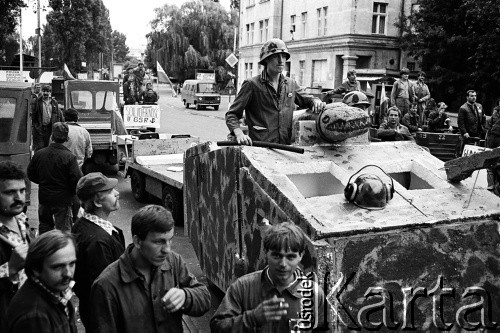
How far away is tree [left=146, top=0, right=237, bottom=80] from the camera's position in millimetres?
56344

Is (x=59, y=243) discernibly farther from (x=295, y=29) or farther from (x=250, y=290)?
(x=295, y=29)

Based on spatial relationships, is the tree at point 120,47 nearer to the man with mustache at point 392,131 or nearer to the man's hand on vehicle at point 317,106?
the man with mustache at point 392,131

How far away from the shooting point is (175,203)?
9.89 meters

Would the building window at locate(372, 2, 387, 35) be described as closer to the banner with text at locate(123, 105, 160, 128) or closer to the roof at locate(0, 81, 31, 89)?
the banner with text at locate(123, 105, 160, 128)

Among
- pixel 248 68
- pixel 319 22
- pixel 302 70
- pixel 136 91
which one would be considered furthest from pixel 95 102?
pixel 248 68

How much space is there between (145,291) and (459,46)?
25.9m

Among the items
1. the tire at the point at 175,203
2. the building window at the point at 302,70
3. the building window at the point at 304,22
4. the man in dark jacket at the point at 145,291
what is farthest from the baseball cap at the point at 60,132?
the building window at the point at 304,22

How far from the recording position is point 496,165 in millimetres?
4914

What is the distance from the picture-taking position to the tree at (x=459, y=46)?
24.7 metres

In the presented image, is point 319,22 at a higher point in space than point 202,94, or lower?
higher

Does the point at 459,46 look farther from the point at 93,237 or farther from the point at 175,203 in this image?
the point at 93,237

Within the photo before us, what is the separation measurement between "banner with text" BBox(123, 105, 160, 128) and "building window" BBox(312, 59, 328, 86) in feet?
70.6

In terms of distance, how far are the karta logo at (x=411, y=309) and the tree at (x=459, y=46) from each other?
21.2 metres

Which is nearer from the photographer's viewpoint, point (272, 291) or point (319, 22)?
point (272, 291)
